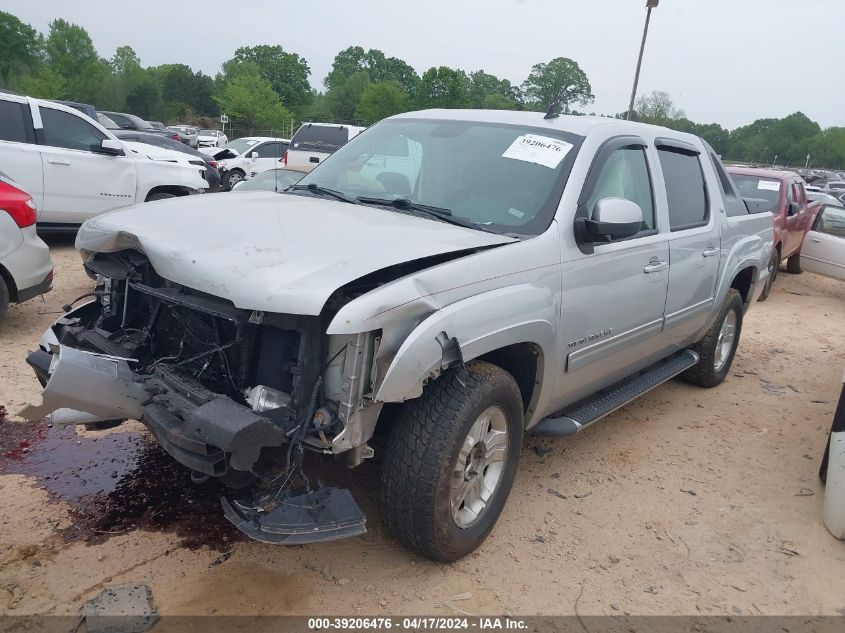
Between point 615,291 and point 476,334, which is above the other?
point 615,291

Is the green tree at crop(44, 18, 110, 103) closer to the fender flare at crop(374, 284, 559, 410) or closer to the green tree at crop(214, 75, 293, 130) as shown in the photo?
the green tree at crop(214, 75, 293, 130)

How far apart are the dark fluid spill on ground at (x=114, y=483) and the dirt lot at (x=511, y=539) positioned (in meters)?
0.01

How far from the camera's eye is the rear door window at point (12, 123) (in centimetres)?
789

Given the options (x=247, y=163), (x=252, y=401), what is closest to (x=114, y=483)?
(x=252, y=401)

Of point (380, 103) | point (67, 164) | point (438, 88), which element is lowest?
point (67, 164)

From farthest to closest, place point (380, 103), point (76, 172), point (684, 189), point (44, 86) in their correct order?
point (380, 103)
point (44, 86)
point (76, 172)
point (684, 189)

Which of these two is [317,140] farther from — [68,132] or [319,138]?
[68,132]

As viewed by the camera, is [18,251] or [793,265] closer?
[18,251]

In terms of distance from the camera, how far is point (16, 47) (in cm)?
6594

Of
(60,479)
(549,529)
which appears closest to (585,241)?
(549,529)

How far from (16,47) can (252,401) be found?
79039 mm

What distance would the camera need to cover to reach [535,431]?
3588mm

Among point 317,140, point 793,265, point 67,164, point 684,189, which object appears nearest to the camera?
point 684,189

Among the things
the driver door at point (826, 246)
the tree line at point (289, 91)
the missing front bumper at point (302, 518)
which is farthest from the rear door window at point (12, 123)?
the tree line at point (289, 91)
